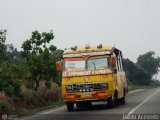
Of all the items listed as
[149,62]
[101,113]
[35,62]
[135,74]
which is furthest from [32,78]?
[149,62]

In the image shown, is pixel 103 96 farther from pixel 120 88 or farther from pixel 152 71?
pixel 152 71

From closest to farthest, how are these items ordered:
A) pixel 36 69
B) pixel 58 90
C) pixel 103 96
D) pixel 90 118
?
pixel 90 118, pixel 103 96, pixel 36 69, pixel 58 90

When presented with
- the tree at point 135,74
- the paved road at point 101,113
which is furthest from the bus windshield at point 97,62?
the tree at point 135,74

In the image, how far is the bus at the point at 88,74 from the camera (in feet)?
72.2

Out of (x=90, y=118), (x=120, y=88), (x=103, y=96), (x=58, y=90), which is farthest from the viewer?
(x=58, y=90)

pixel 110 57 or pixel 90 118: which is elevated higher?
pixel 110 57

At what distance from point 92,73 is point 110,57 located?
4.03ft

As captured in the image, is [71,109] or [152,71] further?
[152,71]

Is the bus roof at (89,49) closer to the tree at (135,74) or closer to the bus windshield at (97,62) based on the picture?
the bus windshield at (97,62)

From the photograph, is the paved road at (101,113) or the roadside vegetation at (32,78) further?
the roadside vegetation at (32,78)

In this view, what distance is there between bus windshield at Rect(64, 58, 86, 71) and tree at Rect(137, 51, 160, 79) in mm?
156700

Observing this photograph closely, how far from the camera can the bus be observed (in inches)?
867

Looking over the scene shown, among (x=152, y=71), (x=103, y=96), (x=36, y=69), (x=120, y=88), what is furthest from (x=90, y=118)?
(x=152, y=71)

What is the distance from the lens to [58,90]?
3216 centimetres
